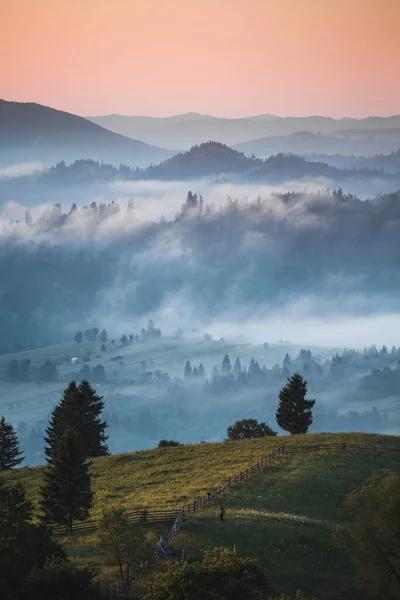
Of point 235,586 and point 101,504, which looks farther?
point 101,504

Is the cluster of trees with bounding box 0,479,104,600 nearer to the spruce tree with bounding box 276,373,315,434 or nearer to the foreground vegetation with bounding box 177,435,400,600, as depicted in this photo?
the foreground vegetation with bounding box 177,435,400,600

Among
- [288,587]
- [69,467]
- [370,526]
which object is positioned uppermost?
[69,467]

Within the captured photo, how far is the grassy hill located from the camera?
225 ft

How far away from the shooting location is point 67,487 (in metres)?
81.0

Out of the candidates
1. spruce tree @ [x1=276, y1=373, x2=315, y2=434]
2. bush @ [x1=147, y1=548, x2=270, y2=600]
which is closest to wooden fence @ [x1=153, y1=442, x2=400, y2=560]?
bush @ [x1=147, y1=548, x2=270, y2=600]

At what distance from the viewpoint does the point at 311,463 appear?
3969 inches

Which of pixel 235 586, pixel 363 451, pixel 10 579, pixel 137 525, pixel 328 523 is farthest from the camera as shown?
pixel 363 451

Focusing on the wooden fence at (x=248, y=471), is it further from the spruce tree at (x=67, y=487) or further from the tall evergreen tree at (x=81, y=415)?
the tall evergreen tree at (x=81, y=415)

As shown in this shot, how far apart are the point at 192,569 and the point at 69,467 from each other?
30121 millimetres

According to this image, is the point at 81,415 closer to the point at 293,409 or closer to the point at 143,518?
the point at 293,409

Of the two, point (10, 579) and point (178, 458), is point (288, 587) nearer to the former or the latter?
point (10, 579)

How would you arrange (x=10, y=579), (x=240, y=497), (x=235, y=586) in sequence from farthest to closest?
(x=240, y=497) < (x=10, y=579) < (x=235, y=586)

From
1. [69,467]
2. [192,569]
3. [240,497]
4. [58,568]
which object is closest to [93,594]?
[58,568]

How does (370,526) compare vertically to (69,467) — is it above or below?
below
